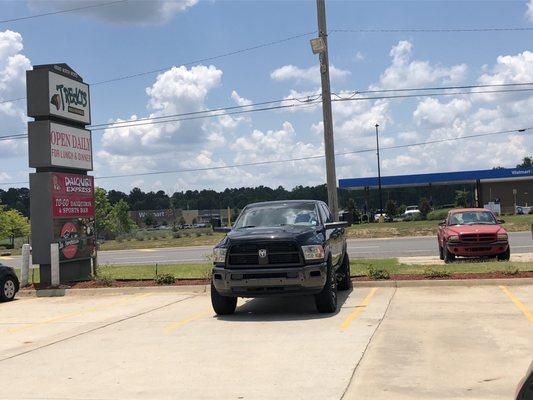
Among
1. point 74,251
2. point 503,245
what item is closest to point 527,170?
point 503,245

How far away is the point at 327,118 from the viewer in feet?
56.7

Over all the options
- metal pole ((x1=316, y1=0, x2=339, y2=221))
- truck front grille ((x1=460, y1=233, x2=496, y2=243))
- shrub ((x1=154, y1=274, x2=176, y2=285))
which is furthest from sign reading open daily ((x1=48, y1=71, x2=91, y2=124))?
truck front grille ((x1=460, y1=233, x2=496, y2=243))

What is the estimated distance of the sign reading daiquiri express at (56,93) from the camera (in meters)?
15.5

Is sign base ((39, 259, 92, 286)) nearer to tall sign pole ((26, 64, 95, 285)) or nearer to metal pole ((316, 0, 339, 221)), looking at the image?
tall sign pole ((26, 64, 95, 285))

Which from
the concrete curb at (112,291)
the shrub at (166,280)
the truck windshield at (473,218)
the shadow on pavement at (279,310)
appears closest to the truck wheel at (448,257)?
the truck windshield at (473,218)

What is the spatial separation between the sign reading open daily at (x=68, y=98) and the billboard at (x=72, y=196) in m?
1.81

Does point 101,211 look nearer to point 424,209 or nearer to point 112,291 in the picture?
point 424,209

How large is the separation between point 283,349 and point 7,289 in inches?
362

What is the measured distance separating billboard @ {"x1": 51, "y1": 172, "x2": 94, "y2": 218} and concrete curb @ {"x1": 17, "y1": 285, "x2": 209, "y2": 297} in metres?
2.09

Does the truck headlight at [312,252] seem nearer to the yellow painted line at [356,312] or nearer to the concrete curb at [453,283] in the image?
the yellow painted line at [356,312]

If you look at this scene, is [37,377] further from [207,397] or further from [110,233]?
[110,233]

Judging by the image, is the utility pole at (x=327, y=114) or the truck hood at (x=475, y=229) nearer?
the truck hood at (x=475, y=229)

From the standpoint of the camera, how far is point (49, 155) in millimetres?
15203

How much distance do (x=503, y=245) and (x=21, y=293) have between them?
44.1ft
